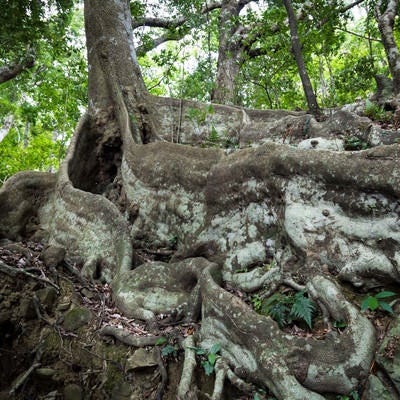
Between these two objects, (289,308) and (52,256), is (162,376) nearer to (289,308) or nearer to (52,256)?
(289,308)

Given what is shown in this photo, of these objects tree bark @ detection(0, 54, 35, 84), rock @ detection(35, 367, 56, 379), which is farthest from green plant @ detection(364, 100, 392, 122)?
tree bark @ detection(0, 54, 35, 84)

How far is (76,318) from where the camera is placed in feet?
12.9

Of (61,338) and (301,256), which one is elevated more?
(301,256)

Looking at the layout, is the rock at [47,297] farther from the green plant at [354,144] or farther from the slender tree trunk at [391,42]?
the slender tree trunk at [391,42]

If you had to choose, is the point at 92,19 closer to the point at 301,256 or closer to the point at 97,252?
the point at 97,252

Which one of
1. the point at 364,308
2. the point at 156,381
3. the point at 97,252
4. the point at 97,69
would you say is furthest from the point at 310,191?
the point at 97,69

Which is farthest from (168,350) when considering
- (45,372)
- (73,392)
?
(45,372)

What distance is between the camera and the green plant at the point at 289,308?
315cm

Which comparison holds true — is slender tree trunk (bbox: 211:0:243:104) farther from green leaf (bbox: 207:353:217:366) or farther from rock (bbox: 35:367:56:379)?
rock (bbox: 35:367:56:379)

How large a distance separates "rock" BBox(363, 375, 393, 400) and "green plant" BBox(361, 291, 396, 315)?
523mm

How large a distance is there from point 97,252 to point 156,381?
2.11 metres

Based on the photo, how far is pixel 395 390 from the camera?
2537mm

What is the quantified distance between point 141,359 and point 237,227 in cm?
179

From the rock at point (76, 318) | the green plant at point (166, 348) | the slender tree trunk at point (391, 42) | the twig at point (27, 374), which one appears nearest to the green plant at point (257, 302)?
the green plant at point (166, 348)
